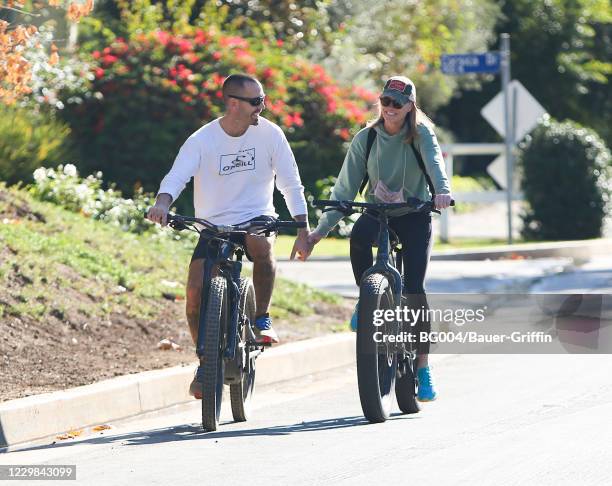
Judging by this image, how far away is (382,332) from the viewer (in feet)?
27.1

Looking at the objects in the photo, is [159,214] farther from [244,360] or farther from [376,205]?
[376,205]

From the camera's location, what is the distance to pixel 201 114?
23438 mm

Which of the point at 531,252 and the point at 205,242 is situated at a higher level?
the point at 531,252

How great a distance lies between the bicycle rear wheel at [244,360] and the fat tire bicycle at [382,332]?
2.08 feet

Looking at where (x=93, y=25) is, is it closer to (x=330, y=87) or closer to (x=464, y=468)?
(x=330, y=87)

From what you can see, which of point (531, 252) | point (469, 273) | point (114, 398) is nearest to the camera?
point (114, 398)

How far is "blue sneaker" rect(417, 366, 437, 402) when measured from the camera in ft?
28.7

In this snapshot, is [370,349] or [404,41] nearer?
[370,349]

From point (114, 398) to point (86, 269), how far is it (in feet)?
11.0

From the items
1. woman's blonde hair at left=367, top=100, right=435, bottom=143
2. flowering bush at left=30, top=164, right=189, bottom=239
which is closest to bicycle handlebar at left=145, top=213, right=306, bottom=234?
woman's blonde hair at left=367, top=100, right=435, bottom=143

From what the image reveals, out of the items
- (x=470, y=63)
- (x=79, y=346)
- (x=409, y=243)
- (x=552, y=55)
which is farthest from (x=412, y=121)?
(x=552, y=55)

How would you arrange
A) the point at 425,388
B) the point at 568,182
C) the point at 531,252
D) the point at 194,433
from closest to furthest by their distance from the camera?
the point at 194,433 < the point at 425,388 < the point at 531,252 < the point at 568,182

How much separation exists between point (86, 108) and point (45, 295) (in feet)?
41.5

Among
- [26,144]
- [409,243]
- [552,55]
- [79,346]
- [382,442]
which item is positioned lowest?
[382,442]
